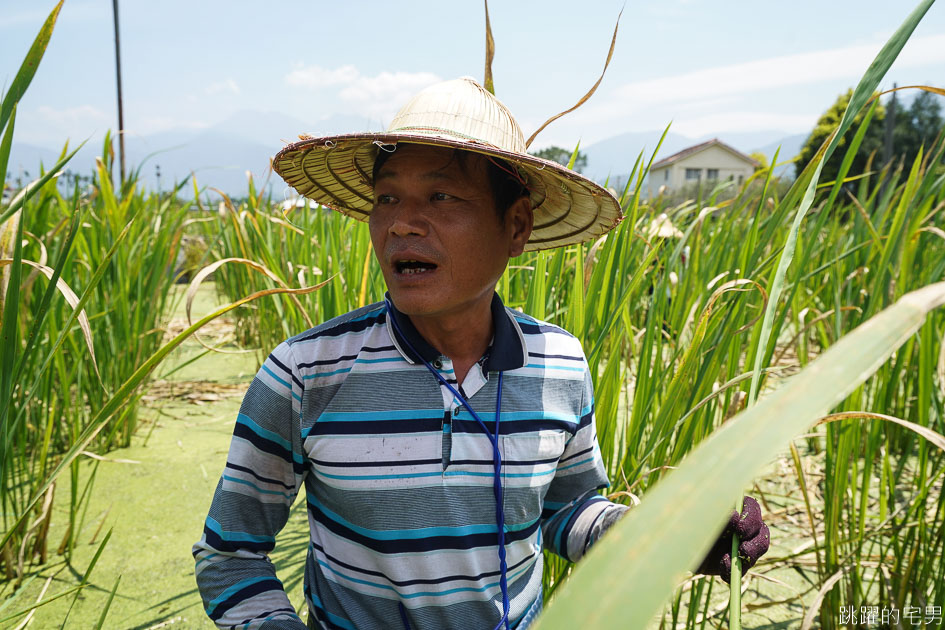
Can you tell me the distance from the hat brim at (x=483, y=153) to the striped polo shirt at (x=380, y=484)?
0.26 meters

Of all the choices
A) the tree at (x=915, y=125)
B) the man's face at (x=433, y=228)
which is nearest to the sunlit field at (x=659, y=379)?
the man's face at (x=433, y=228)

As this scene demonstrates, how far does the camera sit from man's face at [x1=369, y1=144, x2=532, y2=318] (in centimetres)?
83

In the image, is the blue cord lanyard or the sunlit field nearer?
the sunlit field

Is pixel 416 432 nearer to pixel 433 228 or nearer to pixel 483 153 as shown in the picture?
pixel 433 228

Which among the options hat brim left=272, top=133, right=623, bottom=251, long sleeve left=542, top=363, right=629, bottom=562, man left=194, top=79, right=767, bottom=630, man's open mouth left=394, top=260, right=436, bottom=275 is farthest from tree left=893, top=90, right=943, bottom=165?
man's open mouth left=394, top=260, right=436, bottom=275

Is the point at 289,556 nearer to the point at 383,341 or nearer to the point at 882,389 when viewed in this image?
the point at 383,341

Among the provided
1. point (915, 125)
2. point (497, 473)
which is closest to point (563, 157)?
point (497, 473)

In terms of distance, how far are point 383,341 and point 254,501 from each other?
28 centimetres

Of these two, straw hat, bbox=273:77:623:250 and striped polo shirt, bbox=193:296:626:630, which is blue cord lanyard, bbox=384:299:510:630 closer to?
striped polo shirt, bbox=193:296:626:630

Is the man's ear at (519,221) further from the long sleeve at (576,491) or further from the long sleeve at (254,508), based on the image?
the long sleeve at (254,508)

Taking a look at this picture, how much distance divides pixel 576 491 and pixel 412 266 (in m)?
0.46

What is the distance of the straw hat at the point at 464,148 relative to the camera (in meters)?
0.83

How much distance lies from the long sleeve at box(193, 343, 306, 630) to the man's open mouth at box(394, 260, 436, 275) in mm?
190

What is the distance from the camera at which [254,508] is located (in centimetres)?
85
